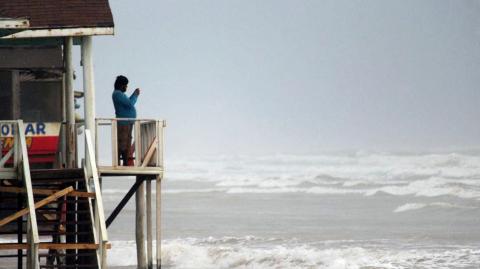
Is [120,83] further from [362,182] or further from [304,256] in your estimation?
[362,182]

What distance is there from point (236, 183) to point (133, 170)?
185 ft

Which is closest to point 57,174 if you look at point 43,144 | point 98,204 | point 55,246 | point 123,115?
point 98,204

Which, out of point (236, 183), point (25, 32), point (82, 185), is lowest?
point (236, 183)

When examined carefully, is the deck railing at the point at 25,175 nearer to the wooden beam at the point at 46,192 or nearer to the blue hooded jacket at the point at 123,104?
the wooden beam at the point at 46,192

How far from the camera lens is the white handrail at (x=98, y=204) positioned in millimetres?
22266

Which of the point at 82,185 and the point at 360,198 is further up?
the point at 82,185

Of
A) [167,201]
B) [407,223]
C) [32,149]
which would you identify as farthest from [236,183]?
[32,149]

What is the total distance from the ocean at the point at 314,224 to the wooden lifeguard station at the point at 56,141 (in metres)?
7.36

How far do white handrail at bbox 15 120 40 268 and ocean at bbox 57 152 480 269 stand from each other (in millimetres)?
11087

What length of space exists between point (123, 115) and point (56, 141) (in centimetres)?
125

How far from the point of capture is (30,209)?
2184cm

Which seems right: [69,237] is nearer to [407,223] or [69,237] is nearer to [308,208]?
[407,223]

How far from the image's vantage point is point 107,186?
249ft

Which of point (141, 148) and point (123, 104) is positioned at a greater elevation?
point (123, 104)
